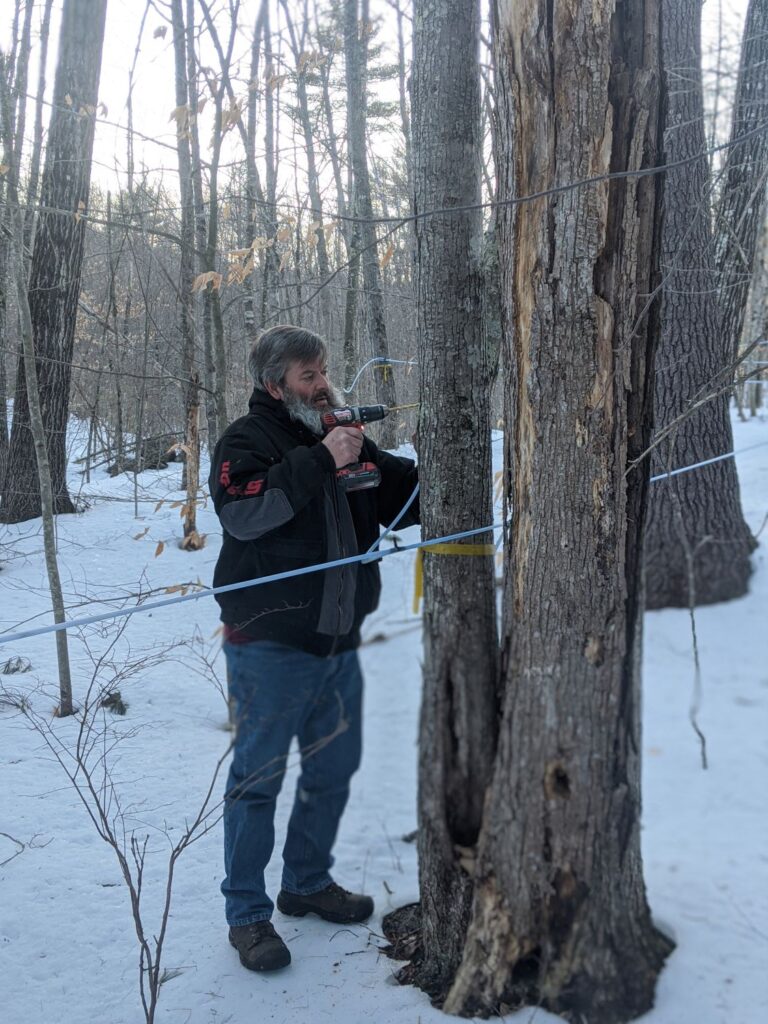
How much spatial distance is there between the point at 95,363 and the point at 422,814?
29.3 feet

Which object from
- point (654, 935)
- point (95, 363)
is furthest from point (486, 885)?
point (95, 363)

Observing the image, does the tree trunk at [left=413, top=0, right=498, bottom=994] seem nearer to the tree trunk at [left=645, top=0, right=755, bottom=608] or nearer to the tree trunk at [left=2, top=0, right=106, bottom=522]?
the tree trunk at [left=645, top=0, right=755, bottom=608]

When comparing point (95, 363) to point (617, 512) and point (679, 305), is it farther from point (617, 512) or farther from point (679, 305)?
point (617, 512)

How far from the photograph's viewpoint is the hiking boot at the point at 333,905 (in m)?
2.00

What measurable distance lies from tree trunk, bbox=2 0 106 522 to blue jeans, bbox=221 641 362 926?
378cm

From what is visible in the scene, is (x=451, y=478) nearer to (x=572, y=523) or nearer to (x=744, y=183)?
(x=572, y=523)

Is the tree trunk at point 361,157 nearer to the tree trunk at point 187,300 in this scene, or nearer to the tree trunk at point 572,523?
the tree trunk at point 187,300

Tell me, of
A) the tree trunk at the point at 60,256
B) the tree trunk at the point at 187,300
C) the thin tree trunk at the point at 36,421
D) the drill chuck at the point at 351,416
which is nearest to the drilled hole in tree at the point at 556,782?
the drill chuck at the point at 351,416

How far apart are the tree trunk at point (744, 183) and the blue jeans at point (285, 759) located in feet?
5.49

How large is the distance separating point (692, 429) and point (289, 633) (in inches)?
110

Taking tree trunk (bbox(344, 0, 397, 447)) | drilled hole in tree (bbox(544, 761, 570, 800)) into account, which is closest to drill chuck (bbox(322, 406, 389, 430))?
drilled hole in tree (bbox(544, 761, 570, 800))

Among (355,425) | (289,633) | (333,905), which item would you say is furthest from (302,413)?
(333,905)

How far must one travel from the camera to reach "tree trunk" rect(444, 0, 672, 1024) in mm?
1680

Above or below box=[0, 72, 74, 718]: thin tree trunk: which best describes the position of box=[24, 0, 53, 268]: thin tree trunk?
above
